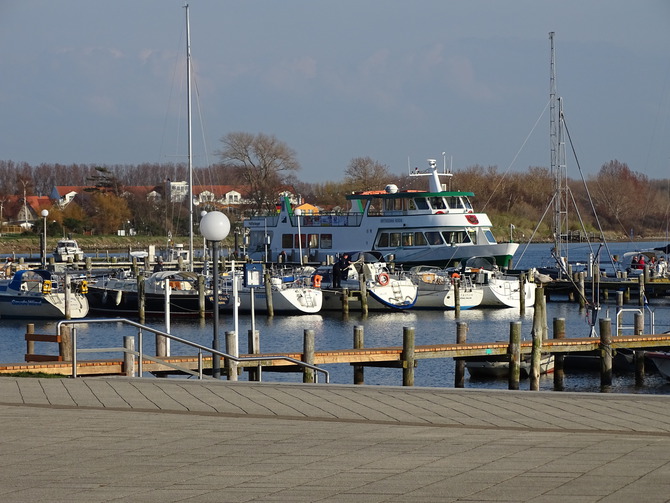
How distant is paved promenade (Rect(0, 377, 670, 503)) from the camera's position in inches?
356

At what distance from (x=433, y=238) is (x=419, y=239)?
99cm

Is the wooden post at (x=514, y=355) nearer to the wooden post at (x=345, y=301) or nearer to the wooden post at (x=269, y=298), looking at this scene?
the wooden post at (x=269, y=298)

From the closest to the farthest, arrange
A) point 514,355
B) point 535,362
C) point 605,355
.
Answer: point 514,355 → point 535,362 → point 605,355

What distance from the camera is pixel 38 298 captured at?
50250 mm

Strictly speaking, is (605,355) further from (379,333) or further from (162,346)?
(379,333)

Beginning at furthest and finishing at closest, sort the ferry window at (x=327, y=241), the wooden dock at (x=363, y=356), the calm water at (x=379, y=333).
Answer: the ferry window at (x=327, y=241) < the calm water at (x=379, y=333) < the wooden dock at (x=363, y=356)

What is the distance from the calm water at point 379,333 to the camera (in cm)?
3034

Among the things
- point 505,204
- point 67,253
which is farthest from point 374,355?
point 505,204

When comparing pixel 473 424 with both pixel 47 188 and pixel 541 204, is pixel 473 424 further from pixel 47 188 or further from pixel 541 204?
pixel 47 188

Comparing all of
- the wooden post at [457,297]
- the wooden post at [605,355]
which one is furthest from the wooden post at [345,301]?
the wooden post at [605,355]

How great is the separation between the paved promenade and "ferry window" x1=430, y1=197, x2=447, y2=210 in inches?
2036

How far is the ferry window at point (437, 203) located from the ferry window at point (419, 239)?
1864 mm

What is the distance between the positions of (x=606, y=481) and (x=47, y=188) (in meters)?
188

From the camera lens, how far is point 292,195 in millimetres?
126688
